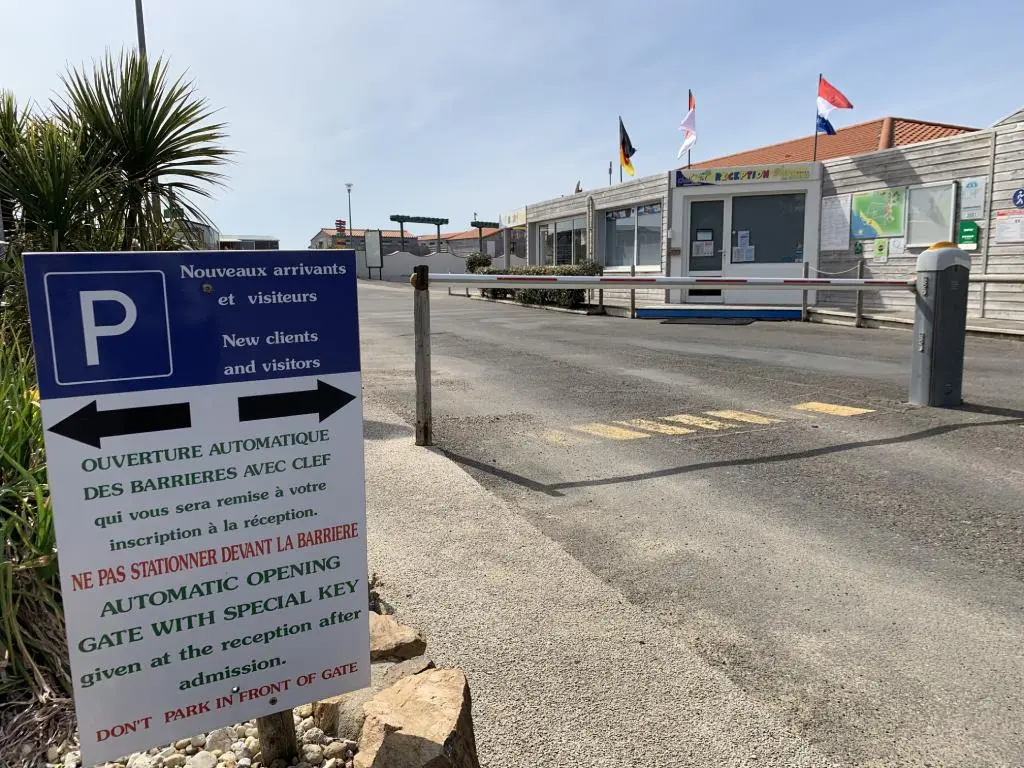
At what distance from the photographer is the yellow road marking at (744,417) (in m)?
6.69

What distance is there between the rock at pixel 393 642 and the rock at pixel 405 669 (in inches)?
2.1

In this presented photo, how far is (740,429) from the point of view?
21.0 feet

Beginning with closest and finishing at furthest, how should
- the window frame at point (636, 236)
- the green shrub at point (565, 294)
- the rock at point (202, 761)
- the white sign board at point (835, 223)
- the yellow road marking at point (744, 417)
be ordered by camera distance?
the rock at point (202, 761), the yellow road marking at point (744, 417), the white sign board at point (835, 223), the window frame at point (636, 236), the green shrub at point (565, 294)

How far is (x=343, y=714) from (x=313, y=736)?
99 millimetres

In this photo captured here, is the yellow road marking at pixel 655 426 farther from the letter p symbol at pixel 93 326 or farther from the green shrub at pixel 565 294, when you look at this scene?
the green shrub at pixel 565 294

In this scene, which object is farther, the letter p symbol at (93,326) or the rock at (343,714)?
the rock at (343,714)

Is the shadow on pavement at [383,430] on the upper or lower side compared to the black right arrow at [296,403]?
lower

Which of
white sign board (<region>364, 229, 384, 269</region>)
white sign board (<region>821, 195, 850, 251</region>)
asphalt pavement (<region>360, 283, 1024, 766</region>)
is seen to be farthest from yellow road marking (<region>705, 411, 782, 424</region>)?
white sign board (<region>364, 229, 384, 269</region>)

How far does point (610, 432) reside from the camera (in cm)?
647

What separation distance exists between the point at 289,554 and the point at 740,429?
16.9 feet

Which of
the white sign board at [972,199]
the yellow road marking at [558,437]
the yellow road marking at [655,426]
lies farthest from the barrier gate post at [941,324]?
the white sign board at [972,199]

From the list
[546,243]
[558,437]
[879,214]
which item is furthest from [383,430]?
[546,243]

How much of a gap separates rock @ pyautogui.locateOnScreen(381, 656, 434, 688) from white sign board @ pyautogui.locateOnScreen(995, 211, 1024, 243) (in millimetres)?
15240

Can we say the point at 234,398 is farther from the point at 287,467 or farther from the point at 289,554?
the point at 289,554
